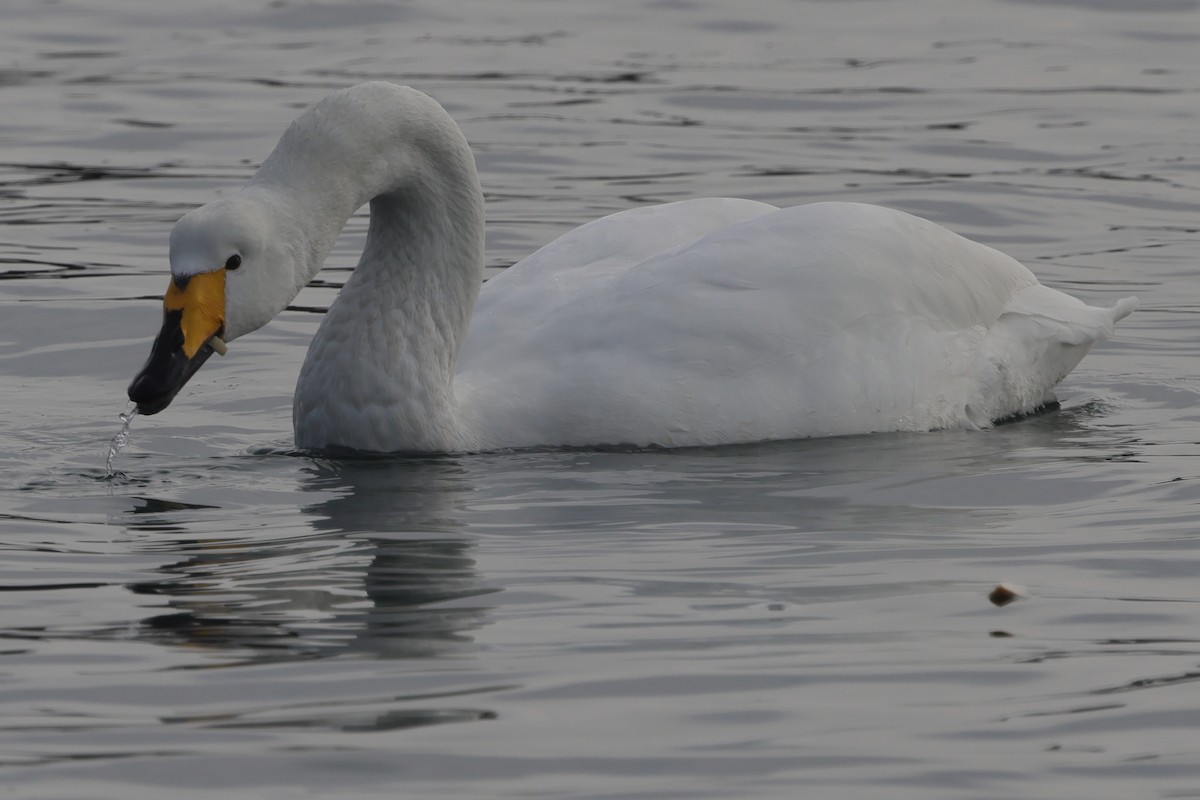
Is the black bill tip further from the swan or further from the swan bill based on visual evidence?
the swan

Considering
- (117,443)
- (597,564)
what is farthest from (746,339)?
(117,443)

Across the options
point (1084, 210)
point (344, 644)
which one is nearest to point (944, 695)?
point (344, 644)

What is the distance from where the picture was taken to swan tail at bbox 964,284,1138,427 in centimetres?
912

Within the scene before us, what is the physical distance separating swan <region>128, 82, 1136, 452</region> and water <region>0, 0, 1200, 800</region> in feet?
0.46

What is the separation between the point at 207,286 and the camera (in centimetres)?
742

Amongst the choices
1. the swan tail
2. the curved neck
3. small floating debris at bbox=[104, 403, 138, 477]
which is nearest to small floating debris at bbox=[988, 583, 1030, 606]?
the curved neck

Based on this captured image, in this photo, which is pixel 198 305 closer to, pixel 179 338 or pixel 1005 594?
pixel 179 338

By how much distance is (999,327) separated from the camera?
932cm

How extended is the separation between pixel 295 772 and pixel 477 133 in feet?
34.4

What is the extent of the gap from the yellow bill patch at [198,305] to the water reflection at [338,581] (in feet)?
1.84

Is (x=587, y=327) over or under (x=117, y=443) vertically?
over

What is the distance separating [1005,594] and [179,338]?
2.65 m

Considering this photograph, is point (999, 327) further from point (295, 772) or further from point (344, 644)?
point (295, 772)

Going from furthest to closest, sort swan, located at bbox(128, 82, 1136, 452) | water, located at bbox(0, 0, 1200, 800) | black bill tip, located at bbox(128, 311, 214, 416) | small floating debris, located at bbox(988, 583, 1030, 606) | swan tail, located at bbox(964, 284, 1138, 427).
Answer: swan tail, located at bbox(964, 284, 1138, 427) < swan, located at bbox(128, 82, 1136, 452) < black bill tip, located at bbox(128, 311, 214, 416) < small floating debris, located at bbox(988, 583, 1030, 606) < water, located at bbox(0, 0, 1200, 800)
